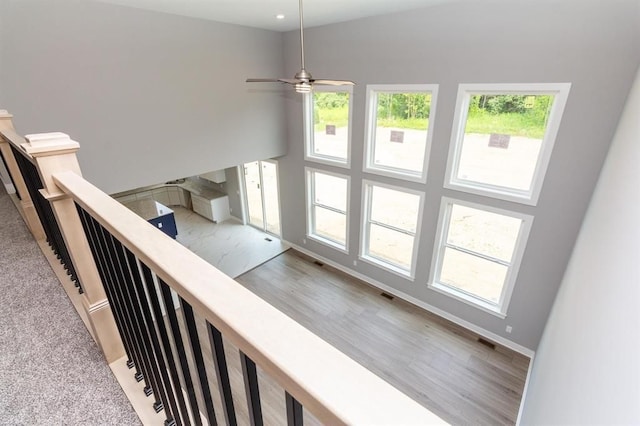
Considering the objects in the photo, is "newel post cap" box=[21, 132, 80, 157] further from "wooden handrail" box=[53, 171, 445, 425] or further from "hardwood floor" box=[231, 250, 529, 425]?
"hardwood floor" box=[231, 250, 529, 425]

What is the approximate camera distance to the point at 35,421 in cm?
132

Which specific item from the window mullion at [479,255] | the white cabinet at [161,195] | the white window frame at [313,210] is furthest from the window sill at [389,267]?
the white cabinet at [161,195]

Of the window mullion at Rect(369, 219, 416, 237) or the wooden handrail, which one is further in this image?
the window mullion at Rect(369, 219, 416, 237)

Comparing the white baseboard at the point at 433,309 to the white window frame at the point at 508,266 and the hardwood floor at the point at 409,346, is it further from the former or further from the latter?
the white window frame at the point at 508,266

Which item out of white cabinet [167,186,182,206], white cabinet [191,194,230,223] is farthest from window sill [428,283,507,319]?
white cabinet [167,186,182,206]

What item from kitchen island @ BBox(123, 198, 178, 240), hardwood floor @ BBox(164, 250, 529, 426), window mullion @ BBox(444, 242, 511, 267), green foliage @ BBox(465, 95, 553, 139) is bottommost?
hardwood floor @ BBox(164, 250, 529, 426)

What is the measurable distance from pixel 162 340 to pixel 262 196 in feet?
24.4

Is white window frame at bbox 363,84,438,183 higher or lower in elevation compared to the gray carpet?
higher

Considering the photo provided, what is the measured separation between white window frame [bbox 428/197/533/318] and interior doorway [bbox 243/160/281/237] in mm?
4221

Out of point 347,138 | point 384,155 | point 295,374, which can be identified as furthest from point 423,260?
point 295,374

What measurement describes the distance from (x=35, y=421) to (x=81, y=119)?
11.7ft

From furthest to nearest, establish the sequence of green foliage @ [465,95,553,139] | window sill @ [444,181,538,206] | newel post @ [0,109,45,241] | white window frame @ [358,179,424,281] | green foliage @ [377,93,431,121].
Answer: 1. white window frame @ [358,179,424,281]
2. green foliage @ [377,93,431,121]
3. window sill @ [444,181,538,206]
4. green foliage @ [465,95,553,139]
5. newel post @ [0,109,45,241]

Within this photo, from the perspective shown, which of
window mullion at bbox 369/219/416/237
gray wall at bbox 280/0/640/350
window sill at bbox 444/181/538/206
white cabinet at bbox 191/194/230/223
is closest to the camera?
gray wall at bbox 280/0/640/350

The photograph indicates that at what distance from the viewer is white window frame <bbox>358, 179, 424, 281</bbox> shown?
501 centimetres
